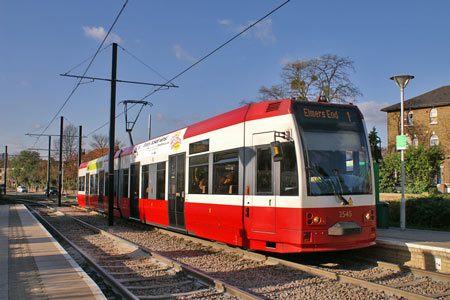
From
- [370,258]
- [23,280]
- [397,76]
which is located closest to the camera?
[23,280]

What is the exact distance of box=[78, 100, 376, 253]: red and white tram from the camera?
8.01m

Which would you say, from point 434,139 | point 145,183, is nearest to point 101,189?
point 145,183

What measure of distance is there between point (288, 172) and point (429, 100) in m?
39.9

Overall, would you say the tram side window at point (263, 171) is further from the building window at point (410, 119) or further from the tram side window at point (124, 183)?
the building window at point (410, 119)

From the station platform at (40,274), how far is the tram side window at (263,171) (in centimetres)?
373

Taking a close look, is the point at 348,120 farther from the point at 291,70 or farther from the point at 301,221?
the point at 291,70

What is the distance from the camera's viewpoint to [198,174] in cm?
1127

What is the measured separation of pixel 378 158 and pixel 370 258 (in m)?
2.25

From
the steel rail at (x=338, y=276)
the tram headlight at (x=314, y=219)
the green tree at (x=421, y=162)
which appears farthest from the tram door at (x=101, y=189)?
the green tree at (x=421, y=162)

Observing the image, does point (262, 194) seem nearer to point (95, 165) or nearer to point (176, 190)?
point (176, 190)

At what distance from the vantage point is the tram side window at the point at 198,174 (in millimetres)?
10922

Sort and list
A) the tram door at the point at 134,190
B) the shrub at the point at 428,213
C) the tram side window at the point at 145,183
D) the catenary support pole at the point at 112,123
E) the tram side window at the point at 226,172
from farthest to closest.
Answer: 1. the catenary support pole at the point at 112,123
2. the tram door at the point at 134,190
3. the tram side window at the point at 145,183
4. the shrub at the point at 428,213
5. the tram side window at the point at 226,172

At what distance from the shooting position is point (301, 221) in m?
7.84

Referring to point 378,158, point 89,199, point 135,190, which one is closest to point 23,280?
point 378,158
